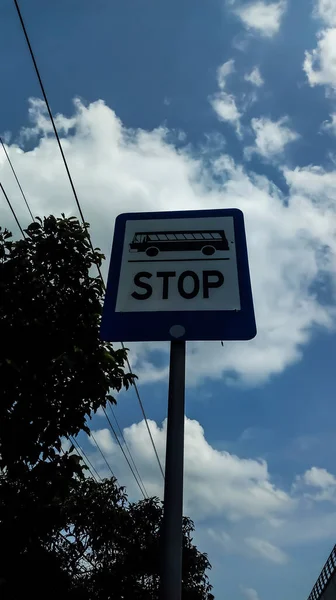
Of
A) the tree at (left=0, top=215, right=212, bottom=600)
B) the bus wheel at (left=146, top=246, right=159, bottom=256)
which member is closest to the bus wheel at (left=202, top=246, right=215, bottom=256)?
the bus wheel at (left=146, top=246, right=159, bottom=256)

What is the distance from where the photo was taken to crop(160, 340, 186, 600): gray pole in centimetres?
143

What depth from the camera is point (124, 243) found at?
7.70 feet

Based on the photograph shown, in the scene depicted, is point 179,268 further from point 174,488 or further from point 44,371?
point 44,371

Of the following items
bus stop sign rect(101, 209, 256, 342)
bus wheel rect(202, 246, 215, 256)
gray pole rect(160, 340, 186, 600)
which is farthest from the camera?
bus wheel rect(202, 246, 215, 256)

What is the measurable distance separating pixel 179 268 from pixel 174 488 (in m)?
A: 0.98

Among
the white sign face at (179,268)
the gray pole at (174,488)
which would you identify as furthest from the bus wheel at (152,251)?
the gray pole at (174,488)

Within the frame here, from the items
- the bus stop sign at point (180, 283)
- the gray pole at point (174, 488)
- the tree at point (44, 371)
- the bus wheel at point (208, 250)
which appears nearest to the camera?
the gray pole at point (174, 488)

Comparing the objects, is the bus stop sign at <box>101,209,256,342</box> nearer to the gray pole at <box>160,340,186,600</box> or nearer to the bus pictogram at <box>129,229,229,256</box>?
the bus pictogram at <box>129,229,229,256</box>

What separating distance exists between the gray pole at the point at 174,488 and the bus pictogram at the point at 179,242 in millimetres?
587

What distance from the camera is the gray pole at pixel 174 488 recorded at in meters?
1.43

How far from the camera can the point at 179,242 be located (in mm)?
2254

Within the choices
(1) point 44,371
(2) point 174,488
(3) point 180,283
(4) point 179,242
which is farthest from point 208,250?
(1) point 44,371

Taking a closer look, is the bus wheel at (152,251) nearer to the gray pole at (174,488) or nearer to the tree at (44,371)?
the gray pole at (174,488)

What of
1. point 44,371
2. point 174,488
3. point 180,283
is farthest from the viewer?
point 44,371
